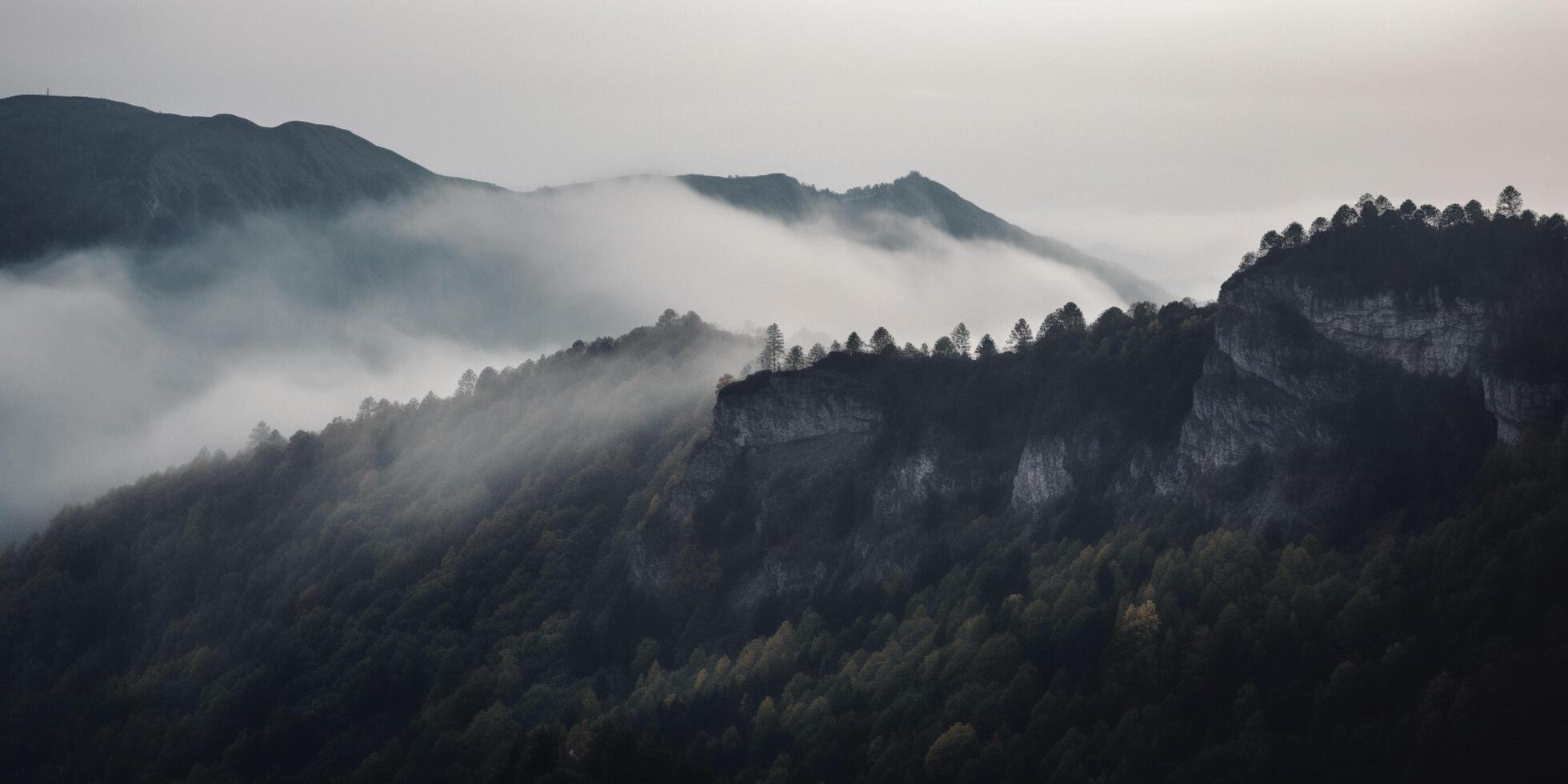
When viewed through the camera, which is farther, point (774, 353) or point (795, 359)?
point (774, 353)

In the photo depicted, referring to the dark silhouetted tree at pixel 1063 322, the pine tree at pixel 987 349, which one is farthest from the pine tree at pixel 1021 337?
the pine tree at pixel 987 349

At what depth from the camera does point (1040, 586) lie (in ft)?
431

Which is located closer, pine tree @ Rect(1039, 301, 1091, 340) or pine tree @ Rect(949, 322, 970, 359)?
pine tree @ Rect(1039, 301, 1091, 340)

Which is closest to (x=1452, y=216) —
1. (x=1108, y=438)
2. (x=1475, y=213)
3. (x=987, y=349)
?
(x=1475, y=213)

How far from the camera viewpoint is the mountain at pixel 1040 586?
104812mm

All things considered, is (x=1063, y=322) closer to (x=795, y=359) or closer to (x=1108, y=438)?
(x=1108, y=438)

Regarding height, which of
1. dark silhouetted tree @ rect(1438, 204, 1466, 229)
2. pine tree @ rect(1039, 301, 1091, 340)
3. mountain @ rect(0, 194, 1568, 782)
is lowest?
mountain @ rect(0, 194, 1568, 782)

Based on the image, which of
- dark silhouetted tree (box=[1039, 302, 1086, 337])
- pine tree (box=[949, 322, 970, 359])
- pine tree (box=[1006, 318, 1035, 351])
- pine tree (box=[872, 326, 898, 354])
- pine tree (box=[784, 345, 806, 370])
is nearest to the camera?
dark silhouetted tree (box=[1039, 302, 1086, 337])

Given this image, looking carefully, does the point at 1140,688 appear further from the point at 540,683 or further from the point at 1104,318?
the point at 540,683

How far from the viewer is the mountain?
104812 millimetres

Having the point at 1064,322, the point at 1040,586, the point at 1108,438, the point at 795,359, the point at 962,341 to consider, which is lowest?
the point at 1040,586

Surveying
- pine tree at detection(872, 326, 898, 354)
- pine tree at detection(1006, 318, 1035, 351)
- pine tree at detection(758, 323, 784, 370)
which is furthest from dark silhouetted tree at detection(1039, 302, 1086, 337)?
pine tree at detection(758, 323, 784, 370)

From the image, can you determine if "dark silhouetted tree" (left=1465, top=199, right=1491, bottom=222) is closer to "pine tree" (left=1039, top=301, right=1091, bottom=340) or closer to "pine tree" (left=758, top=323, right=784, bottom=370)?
"pine tree" (left=1039, top=301, right=1091, bottom=340)

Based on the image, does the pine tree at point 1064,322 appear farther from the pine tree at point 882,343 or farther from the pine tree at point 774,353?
the pine tree at point 774,353
